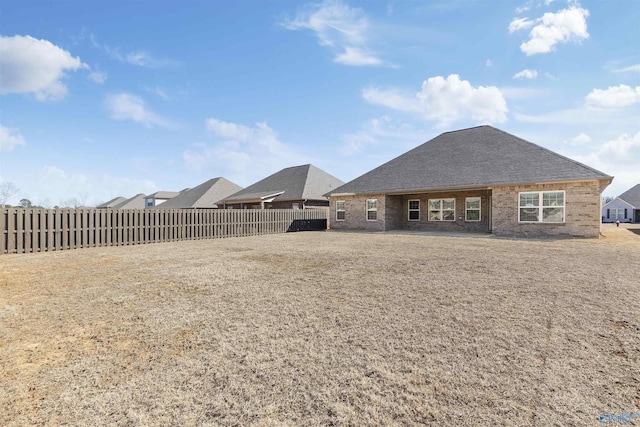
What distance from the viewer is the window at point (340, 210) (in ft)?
72.8

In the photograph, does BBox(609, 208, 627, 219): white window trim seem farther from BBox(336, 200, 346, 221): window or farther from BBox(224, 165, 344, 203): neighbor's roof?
BBox(336, 200, 346, 221): window

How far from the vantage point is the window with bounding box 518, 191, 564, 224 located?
14180 millimetres

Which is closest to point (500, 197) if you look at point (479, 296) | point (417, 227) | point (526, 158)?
point (526, 158)

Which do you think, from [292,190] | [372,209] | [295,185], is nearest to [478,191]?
[372,209]

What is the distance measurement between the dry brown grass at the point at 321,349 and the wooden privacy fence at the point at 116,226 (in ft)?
18.6

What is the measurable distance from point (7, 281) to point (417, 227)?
19.0 metres

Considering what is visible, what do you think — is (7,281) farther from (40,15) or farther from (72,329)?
(40,15)

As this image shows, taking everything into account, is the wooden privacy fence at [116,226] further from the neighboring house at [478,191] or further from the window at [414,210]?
the window at [414,210]

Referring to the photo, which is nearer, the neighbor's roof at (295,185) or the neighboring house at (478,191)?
the neighboring house at (478,191)

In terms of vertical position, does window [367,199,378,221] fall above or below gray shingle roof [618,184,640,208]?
below

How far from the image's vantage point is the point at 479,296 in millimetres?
5078

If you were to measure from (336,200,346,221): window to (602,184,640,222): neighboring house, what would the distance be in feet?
137

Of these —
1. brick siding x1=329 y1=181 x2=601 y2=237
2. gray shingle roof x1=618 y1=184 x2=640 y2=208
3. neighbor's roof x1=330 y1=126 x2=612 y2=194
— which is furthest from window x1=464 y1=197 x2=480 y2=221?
gray shingle roof x1=618 y1=184 x2=640 y2=208

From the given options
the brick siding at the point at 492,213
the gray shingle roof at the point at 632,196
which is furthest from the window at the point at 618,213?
the brick siding at the point at 492,213
